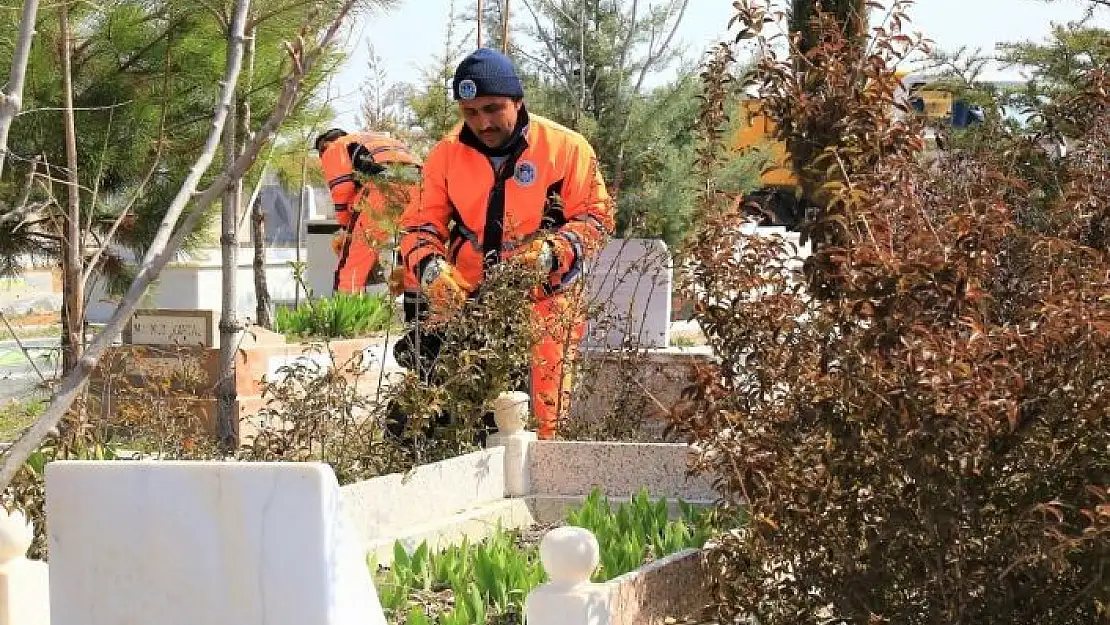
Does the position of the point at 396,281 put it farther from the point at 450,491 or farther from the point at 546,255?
the point at 450,491

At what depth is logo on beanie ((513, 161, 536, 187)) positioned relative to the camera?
7.57m

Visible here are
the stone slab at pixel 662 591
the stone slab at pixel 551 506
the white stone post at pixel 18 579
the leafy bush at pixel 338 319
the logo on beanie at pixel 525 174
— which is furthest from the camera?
the leafy bush at pixel 338 319

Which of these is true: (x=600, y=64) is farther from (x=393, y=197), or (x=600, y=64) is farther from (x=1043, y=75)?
(x=393, y=197)

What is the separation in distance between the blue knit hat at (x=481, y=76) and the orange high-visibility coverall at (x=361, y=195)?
614 mm

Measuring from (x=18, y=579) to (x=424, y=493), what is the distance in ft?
5.83

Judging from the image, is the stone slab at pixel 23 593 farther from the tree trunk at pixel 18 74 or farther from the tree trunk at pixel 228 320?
the tree trunk at pixel 228 320

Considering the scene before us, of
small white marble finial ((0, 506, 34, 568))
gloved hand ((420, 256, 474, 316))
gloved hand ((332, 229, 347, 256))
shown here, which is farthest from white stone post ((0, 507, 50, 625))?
gloved hand ((332, 229, 347, 256))

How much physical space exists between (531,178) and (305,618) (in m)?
4.32

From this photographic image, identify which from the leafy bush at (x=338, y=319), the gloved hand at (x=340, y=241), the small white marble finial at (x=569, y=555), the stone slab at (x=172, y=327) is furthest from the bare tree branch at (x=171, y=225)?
the leafy bush at (x=338, y=319)

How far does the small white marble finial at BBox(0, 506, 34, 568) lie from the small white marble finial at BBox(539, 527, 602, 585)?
1258mm

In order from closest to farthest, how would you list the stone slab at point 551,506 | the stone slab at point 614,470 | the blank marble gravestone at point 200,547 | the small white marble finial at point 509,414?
the blank marble gravestone at point 200,547
the stone slab at point 614,470
the stone slab at point 551,506
the small white marble finial at point 509,414

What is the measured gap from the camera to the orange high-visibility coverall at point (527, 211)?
24.4 ft

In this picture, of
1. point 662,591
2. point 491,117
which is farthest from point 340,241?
point 662,591

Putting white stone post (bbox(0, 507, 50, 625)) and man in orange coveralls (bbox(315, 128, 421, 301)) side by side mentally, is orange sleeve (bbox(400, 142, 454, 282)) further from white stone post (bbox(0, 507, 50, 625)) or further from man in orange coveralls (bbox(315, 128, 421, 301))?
white stone post (bbox(0, 507, 50, 625))
